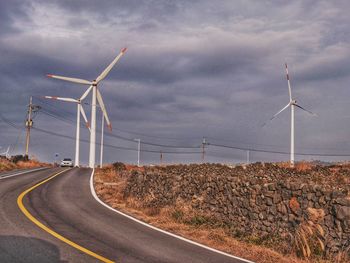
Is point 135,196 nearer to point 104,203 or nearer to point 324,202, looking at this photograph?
point 104,203

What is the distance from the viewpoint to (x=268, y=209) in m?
15.4

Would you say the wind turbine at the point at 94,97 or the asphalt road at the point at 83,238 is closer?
the asphalt road at the point at 83,238

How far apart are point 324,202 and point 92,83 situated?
Answer: 6329 cm

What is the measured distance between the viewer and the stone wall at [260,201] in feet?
42.5

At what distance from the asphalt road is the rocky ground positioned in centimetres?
156

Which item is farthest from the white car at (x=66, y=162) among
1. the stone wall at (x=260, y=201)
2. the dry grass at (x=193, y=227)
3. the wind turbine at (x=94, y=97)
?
the stone wall at (x=260, y=201)

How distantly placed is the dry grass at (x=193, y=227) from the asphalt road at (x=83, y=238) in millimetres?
1030

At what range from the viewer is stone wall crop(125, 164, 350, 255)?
12961 millimetres

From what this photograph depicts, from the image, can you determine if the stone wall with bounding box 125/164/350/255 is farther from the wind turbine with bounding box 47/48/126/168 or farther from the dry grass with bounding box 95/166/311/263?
the wind turbine with bounding box 47/48/126/168

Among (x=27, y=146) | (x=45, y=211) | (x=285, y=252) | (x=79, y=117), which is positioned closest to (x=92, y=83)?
(x=79, y=117)

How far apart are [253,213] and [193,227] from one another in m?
2.53

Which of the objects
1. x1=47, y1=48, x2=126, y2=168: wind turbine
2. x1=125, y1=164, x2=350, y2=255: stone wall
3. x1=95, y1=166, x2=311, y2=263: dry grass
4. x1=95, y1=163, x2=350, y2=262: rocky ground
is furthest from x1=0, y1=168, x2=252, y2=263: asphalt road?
x1=47, y1=48, x2=126, y2=168: wind turbine

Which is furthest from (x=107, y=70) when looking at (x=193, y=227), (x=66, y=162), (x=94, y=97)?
(x=193, y=227)

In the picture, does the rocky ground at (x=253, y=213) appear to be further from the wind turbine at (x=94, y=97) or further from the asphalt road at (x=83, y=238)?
the wind turbine at (x=94, y=97)
